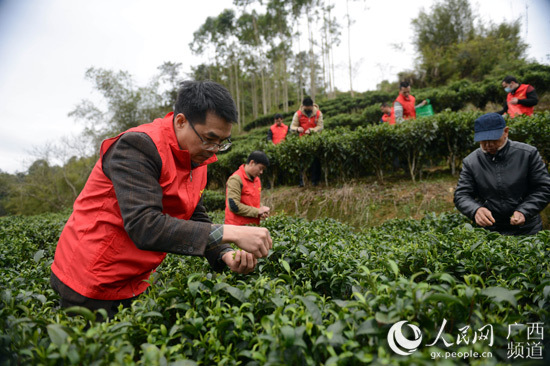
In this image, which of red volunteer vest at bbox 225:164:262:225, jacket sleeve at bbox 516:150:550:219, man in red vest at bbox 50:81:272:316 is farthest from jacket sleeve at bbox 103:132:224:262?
jacket sleeve at bbox 516:150:550:219

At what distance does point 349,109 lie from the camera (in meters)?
23.0

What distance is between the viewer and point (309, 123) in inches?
353

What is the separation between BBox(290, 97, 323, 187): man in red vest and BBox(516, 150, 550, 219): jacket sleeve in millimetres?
5100

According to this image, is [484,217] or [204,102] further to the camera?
[484,217]

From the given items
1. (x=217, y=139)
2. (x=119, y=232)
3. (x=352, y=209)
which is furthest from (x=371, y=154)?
(x=119, y=232)

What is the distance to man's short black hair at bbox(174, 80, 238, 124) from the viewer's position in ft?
5.52

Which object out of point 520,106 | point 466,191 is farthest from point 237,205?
point 520,106

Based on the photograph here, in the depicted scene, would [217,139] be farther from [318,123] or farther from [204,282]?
[318,123]

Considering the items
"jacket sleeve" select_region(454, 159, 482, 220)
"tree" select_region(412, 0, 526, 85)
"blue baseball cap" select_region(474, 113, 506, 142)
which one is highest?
"tree" select_region(412, 0, 526, 85)

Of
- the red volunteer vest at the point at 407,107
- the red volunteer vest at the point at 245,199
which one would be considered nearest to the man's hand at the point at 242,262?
the red volunteer vest at the point at 245,199

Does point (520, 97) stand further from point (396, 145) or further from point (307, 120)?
point (307, 120)

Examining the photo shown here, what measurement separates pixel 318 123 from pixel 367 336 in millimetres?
8318

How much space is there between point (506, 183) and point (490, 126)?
732 mm

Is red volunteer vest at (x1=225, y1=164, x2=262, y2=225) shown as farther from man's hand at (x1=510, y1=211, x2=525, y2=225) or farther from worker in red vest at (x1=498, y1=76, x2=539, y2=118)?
worker in red vest at (x1=498, y1=76, x2=539, y2=118)
